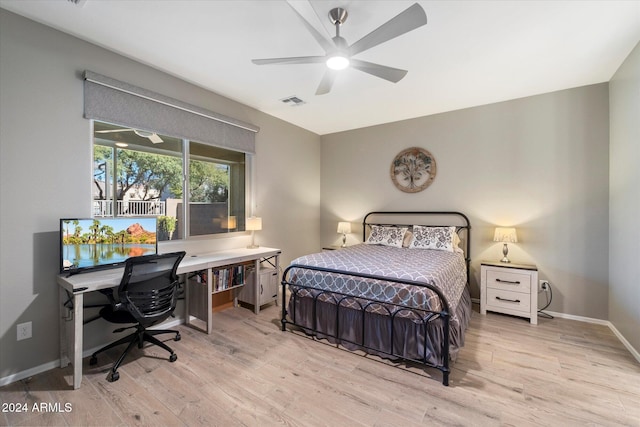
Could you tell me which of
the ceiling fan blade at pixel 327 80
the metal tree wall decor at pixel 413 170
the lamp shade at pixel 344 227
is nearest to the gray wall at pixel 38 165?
the ceiling fan blade at pixel 327 80

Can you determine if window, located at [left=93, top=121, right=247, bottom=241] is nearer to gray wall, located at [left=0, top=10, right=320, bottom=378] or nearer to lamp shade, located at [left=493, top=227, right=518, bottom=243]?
gray wall, located at [left=0, top=10, right=320, bottom=378]

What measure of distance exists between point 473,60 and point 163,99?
3.19 m

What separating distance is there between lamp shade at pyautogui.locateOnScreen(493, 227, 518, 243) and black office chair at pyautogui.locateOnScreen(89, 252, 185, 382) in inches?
144

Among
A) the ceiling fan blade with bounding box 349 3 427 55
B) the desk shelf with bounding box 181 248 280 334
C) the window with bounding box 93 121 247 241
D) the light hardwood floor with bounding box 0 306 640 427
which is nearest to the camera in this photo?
the ceiling fan blade with bounding box 349 3 427 55

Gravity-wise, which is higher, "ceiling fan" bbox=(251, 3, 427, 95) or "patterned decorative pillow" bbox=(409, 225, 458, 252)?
"ceiling fan" bbox=(251, 3, 427, 95)

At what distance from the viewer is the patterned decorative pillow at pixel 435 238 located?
3.65 metres

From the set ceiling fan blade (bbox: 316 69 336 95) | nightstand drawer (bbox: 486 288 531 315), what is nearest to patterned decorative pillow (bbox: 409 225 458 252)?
nightstand drawer (bbox: 486 288 531 315)

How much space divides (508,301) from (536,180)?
159 centimetres

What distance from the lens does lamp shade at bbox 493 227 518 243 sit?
334cm

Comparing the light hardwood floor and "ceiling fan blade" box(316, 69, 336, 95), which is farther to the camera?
"ceiling fan blade" box(316, 69, 336, 95)

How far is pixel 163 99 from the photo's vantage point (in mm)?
2836

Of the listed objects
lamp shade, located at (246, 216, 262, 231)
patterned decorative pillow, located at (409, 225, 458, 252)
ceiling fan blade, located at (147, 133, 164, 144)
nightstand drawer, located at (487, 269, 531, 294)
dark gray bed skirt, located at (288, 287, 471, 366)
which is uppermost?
ceiling fan blade, located at (147, 133, 164, 144)

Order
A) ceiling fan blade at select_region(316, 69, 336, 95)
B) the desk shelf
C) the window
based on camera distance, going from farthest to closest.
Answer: the desk shelf
the window
ceiling fan blade at select_region(316, 69, 336, 95)

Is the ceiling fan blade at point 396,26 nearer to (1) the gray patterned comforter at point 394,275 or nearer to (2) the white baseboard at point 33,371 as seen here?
(1) the gray patterned comforter at point 394,275
